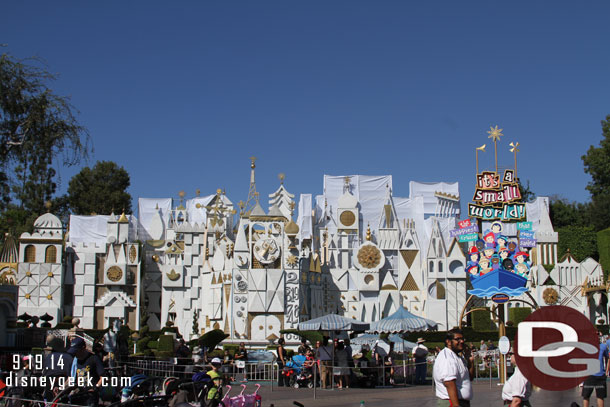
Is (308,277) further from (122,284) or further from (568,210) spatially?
(568,210)

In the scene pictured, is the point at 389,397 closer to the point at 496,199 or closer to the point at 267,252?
the point at 267,252

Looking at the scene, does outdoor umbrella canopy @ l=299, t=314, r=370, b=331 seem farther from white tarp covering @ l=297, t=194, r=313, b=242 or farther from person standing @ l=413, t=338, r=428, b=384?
white tarp covering @ l=297, t=194, r=313, b=242

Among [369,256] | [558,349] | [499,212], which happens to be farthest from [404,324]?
[369,256]

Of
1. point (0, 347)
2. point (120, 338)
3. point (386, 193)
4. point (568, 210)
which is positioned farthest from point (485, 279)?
point (568, 210)

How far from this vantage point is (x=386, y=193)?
65.6 m

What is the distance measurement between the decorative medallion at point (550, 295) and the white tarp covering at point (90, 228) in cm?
3815

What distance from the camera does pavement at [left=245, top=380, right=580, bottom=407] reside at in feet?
59.0

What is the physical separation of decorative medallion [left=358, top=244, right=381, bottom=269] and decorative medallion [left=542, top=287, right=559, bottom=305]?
12.5 metres

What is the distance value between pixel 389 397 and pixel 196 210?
51701mm

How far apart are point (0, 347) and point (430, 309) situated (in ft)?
108

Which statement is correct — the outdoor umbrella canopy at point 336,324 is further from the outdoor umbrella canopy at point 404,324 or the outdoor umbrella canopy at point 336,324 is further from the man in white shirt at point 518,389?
the man in white shirt at point 518,389

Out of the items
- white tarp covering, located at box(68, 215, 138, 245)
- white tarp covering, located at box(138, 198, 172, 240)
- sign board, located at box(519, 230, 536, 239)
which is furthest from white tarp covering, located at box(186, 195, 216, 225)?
sign board, located at box(519, 230, 536, 239)

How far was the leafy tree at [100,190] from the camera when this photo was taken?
7988cm

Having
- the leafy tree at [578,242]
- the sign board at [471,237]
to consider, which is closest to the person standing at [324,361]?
the sign board at [471,237]
